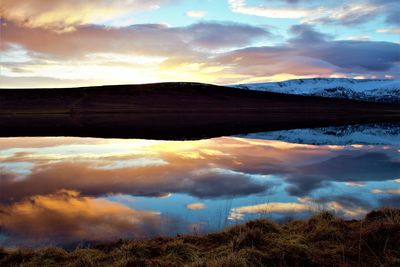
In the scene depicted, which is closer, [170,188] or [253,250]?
[253,250]

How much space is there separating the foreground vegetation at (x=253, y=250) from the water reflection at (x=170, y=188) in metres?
1.08

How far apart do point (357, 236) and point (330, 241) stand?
1.58 feet

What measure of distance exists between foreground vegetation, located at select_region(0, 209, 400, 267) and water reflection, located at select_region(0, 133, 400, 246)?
42.6 inches

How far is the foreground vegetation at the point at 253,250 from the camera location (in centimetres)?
640

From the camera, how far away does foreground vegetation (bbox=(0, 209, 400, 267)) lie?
21.0 feet

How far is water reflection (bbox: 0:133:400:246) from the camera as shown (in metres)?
9.38

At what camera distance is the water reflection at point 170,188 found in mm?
9375

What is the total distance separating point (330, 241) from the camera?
7539mm

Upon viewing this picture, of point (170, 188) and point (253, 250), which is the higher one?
point (253, 250)

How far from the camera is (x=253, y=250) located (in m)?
6.66

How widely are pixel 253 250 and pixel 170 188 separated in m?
6.59

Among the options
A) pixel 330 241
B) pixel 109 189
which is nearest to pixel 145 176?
pixel 109 189

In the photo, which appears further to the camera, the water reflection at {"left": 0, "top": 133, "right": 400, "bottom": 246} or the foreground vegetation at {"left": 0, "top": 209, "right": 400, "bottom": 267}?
the water reflection at {"left": 0, "top": 133, "right": 400, "bottom": 246}

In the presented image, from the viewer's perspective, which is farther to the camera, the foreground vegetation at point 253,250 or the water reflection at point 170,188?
the water reflection at point 170,188
